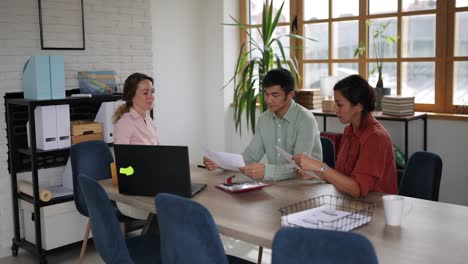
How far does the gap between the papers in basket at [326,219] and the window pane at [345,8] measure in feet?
10.6

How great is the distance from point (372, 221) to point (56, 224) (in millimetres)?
2737

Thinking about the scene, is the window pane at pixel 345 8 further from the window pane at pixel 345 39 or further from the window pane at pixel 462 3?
the window pane at pixel 462 3

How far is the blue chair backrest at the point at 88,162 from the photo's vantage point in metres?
3.72

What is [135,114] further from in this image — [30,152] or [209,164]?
[30,152]

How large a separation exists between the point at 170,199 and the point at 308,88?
368cm

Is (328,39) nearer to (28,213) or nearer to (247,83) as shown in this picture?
(247,83)

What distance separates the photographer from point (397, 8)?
4.74 m

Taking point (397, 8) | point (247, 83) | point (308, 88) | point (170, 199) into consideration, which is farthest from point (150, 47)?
point (170, 199)

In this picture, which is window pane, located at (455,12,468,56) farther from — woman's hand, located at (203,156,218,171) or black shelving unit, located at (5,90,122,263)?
black shelving unit, located at (5,90,122,263)

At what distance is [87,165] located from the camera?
3756mm

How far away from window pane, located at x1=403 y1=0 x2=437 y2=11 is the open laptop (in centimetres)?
286

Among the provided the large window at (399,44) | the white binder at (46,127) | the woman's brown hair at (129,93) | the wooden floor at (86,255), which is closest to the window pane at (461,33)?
the large window at (399,44)

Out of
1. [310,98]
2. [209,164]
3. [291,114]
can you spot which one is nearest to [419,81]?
[310,98]

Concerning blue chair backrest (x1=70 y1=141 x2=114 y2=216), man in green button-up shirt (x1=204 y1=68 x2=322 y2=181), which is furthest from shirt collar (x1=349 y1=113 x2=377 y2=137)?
blue chair backrest (x1=70 y1=141 x2=114 y2=216)
